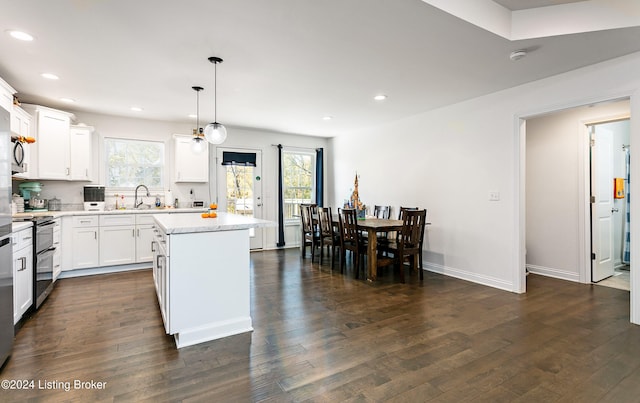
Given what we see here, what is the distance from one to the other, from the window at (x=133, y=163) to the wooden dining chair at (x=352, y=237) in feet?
11.0

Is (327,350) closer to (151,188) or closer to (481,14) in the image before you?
(481,14)

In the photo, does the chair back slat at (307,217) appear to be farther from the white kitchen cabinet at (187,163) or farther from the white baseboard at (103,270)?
the white baseboard at (103,270)

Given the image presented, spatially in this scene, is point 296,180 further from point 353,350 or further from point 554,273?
point 353,350

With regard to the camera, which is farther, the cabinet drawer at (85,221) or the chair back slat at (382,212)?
the chair back slat at (382,212)

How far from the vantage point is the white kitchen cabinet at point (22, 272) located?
267 cm

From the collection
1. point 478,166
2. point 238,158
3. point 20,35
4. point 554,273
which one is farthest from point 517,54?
point 238,158

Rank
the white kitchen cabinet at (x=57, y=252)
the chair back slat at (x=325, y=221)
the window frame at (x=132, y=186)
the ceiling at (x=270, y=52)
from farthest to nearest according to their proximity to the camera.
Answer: the window frame at (x=132, y=186) < the chair back slat at (x=325, y=221) < the white kitchen cabinet at (x=57, y=252) < the ceiling at (x=270, y=52)

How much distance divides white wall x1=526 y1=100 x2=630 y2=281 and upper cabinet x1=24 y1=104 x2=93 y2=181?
6481 mm

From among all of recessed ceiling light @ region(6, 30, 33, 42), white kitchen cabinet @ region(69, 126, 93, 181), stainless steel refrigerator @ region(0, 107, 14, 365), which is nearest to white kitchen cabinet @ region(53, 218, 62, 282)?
white kitchen cabinet @ region(69, 126, 93, 181)

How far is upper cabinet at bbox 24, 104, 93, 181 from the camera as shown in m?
4.25

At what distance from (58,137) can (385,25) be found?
15.3 ft

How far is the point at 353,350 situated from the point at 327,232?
116 inches

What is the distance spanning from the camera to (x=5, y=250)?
2.17m


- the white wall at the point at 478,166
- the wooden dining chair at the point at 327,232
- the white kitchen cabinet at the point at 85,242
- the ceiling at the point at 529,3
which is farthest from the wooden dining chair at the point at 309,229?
the ceiling at the point at 529,3
